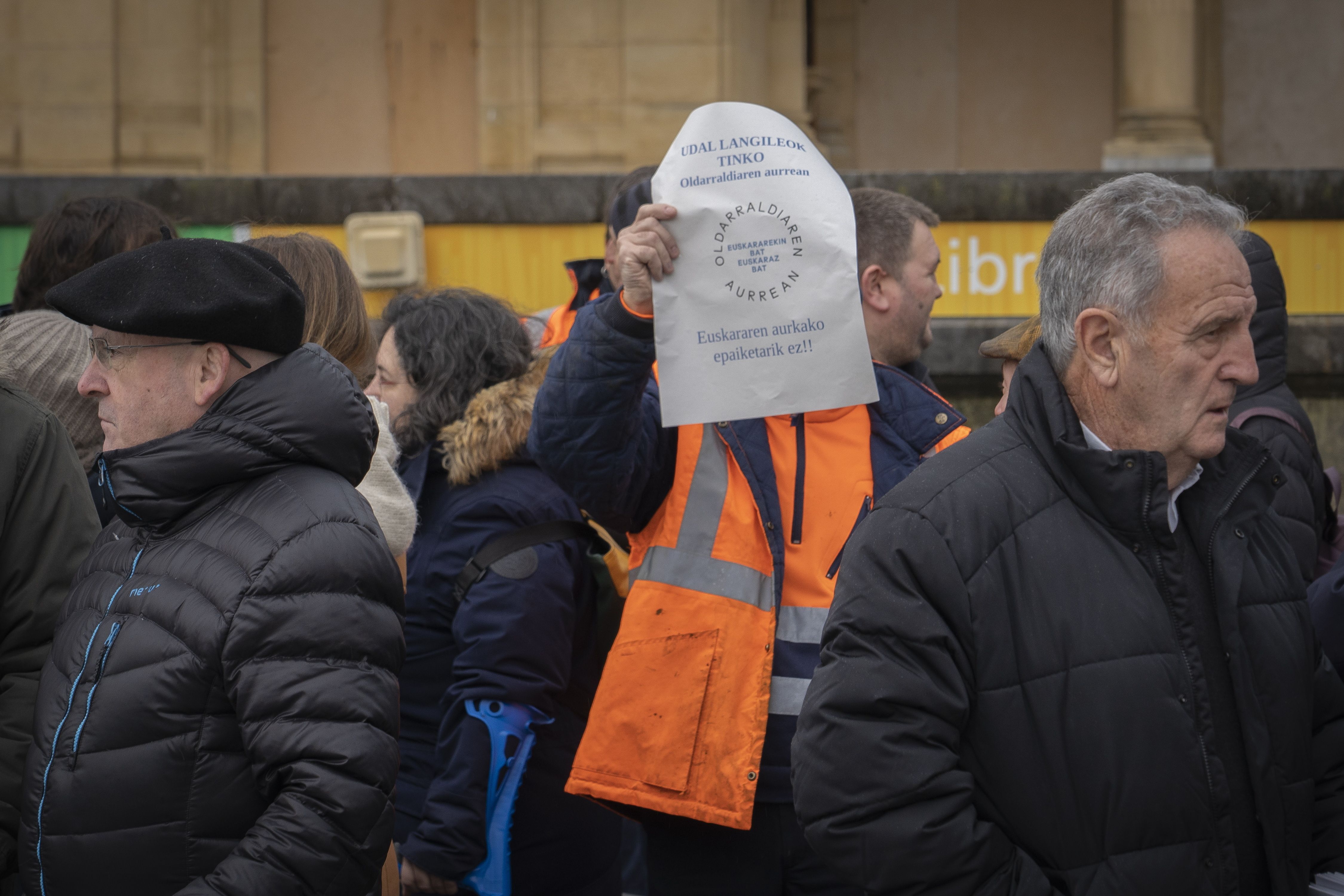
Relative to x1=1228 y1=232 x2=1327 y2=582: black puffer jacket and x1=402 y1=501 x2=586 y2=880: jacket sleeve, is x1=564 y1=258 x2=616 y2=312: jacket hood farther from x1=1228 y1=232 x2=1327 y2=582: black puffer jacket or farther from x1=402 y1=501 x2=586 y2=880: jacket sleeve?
x1=1228 y1=232 x2=1327 y2=582: black puffer jacket

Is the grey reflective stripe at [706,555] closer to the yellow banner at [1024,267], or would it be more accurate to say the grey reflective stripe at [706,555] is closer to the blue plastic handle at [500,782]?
the blue plastic handle at [500,782]

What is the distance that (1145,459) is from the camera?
1885 millimetres

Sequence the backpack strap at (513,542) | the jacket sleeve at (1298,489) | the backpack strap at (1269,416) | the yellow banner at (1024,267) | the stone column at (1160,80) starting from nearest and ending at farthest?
the backpack strap at (513,542)
the jacket sleeve at (1298,489)
the backpack strap at (1269,416)
the yellow banner at (1024,267)
the stone column at (1160,80)

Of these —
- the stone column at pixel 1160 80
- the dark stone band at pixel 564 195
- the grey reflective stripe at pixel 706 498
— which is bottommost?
the grey reflective stripe at pixel 706 498

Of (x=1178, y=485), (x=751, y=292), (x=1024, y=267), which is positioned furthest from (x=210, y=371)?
(x=1024, y=267)

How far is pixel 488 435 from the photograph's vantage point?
310 centimetres

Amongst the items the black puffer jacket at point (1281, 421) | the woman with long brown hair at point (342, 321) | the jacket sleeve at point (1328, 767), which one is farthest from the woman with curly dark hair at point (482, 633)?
the black puffer jacket at point (1281, 421)

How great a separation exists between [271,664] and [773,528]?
1028 millimetres

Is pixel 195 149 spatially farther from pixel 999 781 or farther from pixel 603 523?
pixel 999 781

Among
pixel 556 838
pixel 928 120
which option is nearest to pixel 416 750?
pixel 556 838

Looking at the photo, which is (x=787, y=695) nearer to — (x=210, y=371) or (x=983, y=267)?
(x=210, y=371)

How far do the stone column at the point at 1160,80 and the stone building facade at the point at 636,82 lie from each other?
2cm

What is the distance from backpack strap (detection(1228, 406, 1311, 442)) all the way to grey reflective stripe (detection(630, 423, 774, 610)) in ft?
5.09

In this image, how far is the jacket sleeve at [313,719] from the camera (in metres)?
1.82
